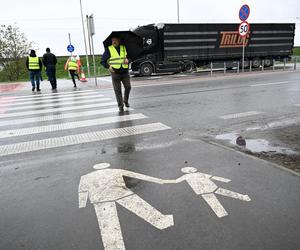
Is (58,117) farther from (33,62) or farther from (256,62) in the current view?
(256,62)

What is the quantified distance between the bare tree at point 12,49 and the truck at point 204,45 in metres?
17.1

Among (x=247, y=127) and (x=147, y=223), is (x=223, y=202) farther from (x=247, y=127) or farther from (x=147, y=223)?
(x=247, y=127)

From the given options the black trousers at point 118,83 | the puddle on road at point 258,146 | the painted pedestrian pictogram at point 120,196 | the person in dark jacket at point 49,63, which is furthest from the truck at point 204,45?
the painted pedestrian pictogram at point 120,196

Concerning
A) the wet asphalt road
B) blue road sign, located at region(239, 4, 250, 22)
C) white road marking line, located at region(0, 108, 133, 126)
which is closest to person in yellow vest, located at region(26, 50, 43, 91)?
white road marking line, located at region(0, 108, 133, 126)

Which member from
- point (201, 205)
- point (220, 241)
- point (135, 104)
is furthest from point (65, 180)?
point (135, 104)

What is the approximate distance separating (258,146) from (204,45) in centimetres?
1987

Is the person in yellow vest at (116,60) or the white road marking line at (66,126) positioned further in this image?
the person in yellow vest at (116,60)

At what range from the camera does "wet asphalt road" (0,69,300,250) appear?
2613 mm

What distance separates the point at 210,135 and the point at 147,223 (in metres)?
3.26

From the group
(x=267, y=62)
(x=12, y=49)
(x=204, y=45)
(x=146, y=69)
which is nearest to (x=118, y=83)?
(x=146, y=69)

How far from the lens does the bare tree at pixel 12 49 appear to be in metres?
31.8

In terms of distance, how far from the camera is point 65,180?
3.91 m

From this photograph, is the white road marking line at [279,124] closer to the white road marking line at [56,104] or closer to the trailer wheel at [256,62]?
the white road marking line at [56,104]

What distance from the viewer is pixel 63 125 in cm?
698
